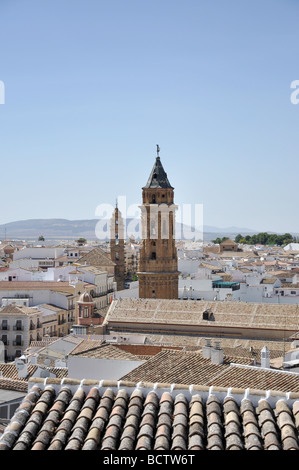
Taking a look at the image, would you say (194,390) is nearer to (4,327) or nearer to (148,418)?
(148,418)

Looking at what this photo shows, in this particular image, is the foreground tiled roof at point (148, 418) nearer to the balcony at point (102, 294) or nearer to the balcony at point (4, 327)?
the balcony at point (4, 327)

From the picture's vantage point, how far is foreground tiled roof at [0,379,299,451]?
239 inches

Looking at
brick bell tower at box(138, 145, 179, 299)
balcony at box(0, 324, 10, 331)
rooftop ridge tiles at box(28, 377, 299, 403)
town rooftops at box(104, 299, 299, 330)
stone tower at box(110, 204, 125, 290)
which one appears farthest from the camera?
stone tower at box(110, 204, 125, 290)

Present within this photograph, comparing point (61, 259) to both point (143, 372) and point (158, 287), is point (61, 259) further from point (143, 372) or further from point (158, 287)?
point (143, 372)

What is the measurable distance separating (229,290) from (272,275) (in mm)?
15705

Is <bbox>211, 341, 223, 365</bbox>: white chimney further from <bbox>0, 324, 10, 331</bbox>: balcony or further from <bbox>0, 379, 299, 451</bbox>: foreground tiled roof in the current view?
<bbox>0, 324, 10, 331</bbox>: balcony

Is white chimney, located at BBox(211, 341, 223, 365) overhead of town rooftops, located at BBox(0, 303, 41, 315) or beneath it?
overhead

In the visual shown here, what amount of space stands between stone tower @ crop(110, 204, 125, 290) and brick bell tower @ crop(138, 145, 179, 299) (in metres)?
23.3

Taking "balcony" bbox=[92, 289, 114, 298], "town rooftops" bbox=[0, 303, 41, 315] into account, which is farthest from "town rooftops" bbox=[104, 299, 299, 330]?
"balcony" bbox=[92, 289, 114, 298]

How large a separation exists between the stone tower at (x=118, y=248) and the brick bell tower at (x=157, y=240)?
23337 mm

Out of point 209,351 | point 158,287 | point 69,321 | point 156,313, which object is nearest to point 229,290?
point 158,287

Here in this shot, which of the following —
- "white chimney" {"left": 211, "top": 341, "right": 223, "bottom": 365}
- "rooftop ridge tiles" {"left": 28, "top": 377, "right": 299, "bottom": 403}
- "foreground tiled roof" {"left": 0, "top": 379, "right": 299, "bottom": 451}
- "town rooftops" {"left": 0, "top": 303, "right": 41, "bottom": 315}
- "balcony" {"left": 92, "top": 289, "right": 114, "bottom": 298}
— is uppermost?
"rooftop ridge tiles" {"left": 28, "top": 377, "right": 299, "bottom": 403}

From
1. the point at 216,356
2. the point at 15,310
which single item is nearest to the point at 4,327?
the point at 15,310

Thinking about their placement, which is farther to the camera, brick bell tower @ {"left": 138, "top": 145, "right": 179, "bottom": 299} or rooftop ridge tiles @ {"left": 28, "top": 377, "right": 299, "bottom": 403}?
brick bell tower @ {"left": 138, "top": 145, "right": 179, "bottom": 299}
